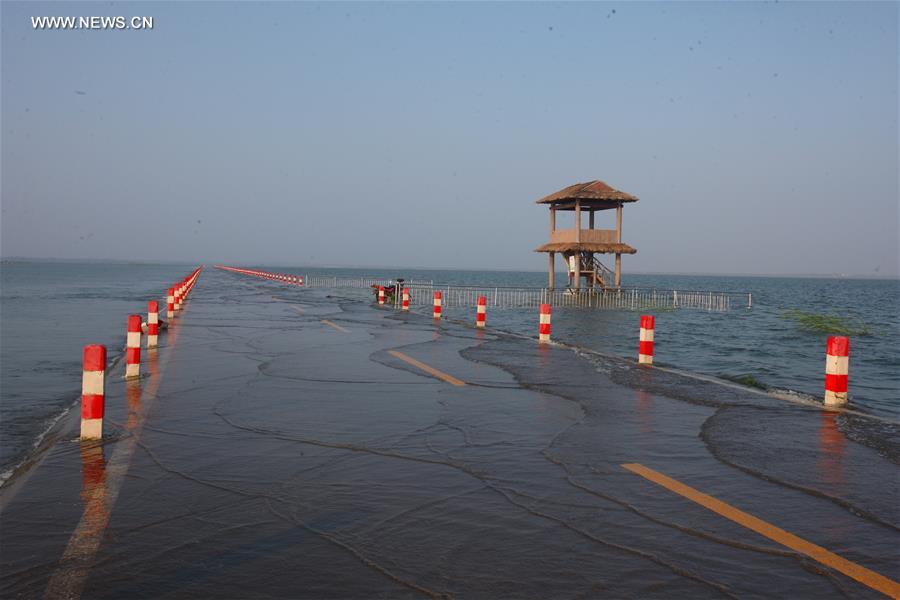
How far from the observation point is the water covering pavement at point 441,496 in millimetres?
3732

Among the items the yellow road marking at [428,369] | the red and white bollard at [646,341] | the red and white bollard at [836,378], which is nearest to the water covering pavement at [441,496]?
the red and white bollard at [836,378]

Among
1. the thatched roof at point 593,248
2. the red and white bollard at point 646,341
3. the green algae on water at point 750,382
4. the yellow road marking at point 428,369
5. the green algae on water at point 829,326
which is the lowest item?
the green algae on water at point 829,326

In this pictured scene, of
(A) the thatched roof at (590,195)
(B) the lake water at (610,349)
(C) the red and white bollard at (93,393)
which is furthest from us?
(A) the thatched roof at (590,195)

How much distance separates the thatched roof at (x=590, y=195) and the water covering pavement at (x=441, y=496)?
116ft

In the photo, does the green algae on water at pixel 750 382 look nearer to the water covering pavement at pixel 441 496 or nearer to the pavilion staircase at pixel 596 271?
the water covering pavement at pixel 441 496

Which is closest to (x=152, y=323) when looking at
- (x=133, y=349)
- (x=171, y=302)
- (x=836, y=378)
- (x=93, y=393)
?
(x=133, y=349)

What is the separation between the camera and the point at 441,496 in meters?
5.10

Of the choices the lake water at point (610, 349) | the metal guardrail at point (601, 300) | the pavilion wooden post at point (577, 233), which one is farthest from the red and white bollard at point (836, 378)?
the pavilion wooden post at point (577, 233)

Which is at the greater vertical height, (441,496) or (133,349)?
(133,349)

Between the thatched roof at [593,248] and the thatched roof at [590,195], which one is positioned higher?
the thatched roof at [590,195]

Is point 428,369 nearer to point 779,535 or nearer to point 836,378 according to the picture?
point 836,378

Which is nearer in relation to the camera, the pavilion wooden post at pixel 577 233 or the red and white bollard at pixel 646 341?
the red and white bollard at pixel 646 341

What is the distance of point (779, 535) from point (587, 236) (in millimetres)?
42395

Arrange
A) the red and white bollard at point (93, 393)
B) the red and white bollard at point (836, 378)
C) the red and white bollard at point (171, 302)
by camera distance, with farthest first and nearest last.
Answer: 1. the red and white bollard at point (171, 302)
2. the red and white bollard at point (836, 378)
3. the red and white bollard at point (93, 393)
